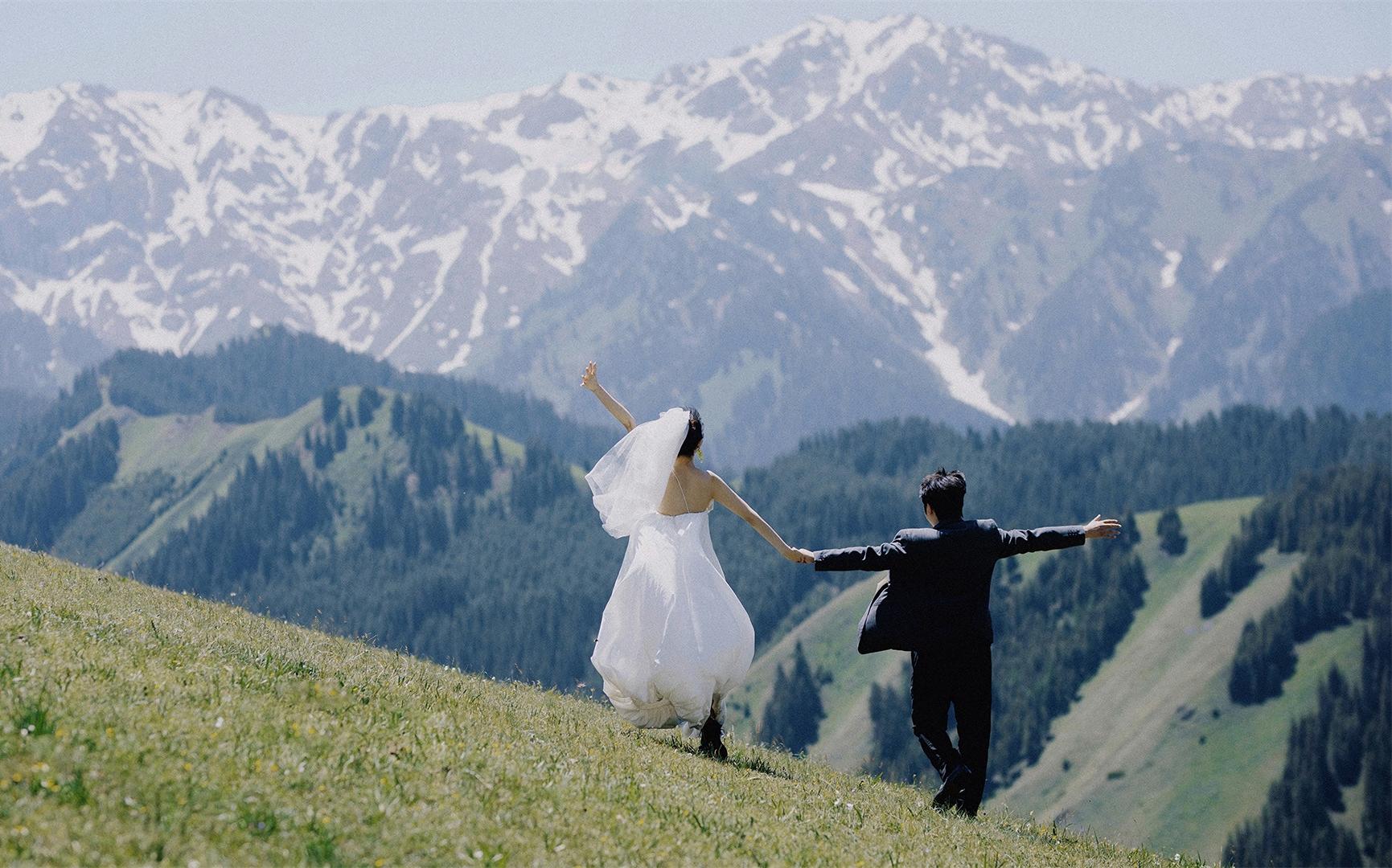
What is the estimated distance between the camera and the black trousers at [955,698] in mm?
Answer: 16500

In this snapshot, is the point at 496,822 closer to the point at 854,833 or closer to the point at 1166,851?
the point at 854,833

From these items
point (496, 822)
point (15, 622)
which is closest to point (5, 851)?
point (496, 822)

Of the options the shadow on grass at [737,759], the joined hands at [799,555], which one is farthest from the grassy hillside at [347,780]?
the joined hands at [799,555]

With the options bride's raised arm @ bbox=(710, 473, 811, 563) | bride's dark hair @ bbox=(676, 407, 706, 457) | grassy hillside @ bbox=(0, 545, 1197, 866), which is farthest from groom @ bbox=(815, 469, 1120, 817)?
bride's dark hair @ bbox=(676, 407, 706, 457)

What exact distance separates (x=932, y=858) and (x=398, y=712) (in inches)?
206

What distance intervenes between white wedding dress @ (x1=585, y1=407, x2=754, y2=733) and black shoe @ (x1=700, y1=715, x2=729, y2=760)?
0.16 metres

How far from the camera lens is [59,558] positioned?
25.9m

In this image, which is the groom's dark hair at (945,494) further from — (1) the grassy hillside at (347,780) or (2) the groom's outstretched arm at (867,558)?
(1) the grassy hillside at (347,780)

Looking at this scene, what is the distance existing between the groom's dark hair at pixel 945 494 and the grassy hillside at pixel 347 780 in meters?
3.32

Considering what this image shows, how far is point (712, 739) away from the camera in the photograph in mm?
17547

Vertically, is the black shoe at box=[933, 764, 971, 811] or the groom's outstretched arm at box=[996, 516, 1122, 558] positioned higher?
the groom's outstretched arm at box=[996, 516, 1122, 558]

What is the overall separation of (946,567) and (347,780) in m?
7.43

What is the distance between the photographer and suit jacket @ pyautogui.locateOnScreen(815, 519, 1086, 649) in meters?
16.3

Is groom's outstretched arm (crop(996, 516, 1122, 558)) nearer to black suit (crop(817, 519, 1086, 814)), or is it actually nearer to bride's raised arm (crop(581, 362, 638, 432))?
black suit (crop(817, 519, 1086, 814))
